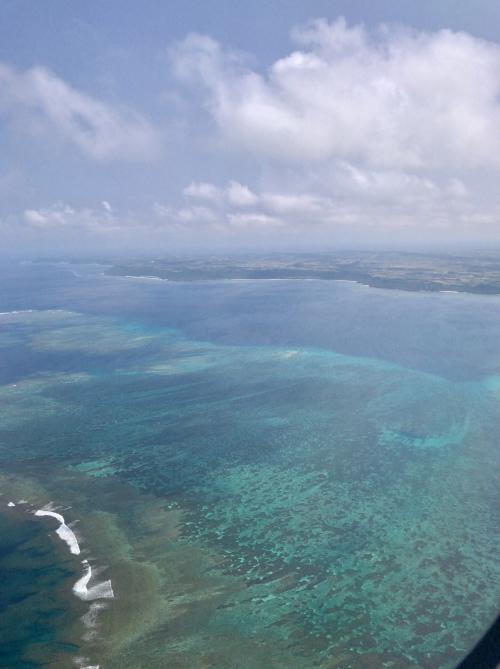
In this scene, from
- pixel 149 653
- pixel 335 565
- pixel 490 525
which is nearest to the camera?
pixel 149 653

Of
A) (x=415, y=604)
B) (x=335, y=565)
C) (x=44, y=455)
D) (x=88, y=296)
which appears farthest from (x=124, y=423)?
(x=88, y=296)

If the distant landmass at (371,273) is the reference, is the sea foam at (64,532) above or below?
below

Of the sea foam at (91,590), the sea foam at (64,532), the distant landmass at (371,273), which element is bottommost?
the sea foam at (91,590)

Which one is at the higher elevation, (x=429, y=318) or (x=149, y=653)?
(x=429, y=318)

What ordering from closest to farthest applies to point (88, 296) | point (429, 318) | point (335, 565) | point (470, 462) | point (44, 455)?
1. point (335, 565)
2. point (470, 462)
3. point (44, 455)
4. point (429, 318)
5. point (88, 296)

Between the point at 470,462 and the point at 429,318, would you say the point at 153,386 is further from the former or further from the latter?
the point at 429,318

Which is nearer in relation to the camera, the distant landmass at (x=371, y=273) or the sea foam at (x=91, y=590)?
the sea foam at (x=91, y=590)

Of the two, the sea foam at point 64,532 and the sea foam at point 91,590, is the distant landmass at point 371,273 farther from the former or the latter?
the sea foam at point 91,590

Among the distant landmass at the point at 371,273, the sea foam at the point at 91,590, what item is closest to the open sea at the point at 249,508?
the sea foam at the point at 91,590
